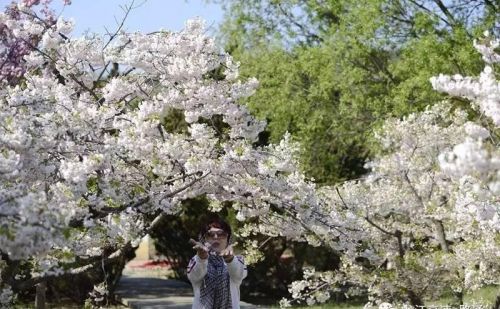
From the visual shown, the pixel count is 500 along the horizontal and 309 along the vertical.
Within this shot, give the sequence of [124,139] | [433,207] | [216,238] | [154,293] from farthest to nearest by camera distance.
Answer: [154,293] < [433,207] < [124,139] < [216,238]

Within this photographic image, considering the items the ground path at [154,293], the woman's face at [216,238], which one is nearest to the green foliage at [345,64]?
the ground path at [154,293]

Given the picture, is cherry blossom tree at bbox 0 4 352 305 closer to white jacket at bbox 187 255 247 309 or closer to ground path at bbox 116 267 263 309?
white jacket at bbox 187 255 247 309

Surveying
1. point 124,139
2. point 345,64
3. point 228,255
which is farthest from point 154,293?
point 228,255

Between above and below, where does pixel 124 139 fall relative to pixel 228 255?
above

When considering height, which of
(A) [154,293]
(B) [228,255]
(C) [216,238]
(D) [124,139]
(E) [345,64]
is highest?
(E) [345,64]

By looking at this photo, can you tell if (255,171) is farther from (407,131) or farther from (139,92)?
(407,131)

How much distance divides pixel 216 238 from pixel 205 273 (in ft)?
0.82

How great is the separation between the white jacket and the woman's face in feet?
0.47

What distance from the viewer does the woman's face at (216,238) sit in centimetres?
561

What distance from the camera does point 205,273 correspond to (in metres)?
5.58

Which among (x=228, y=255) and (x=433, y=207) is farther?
(x=433, y=207)

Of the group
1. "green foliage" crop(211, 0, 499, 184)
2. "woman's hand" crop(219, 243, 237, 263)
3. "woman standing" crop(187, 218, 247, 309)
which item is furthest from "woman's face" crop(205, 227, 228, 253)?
"green foliage" crop(211, 0, 499, 184)

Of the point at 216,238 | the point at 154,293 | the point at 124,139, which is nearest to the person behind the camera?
the point at 216,238

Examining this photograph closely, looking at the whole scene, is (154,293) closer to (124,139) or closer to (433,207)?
(433,207)
